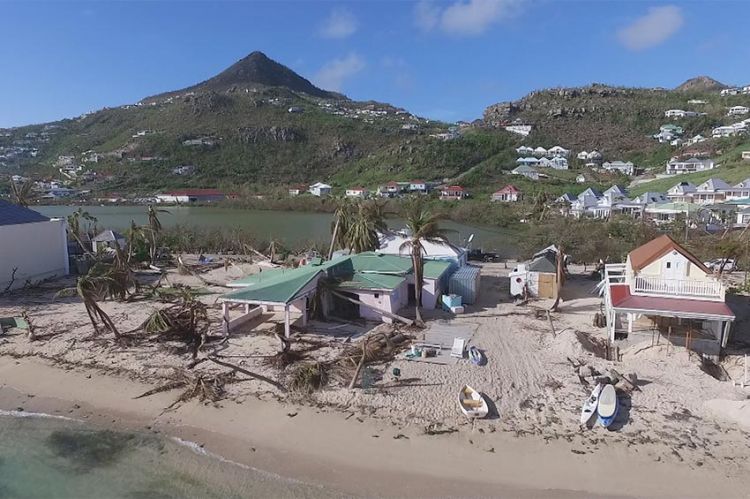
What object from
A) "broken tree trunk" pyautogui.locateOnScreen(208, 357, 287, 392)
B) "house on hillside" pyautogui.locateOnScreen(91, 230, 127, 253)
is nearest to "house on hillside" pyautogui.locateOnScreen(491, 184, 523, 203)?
"house on hillside" pyautogui.locateOnScreen(91, 230, 127, 253)

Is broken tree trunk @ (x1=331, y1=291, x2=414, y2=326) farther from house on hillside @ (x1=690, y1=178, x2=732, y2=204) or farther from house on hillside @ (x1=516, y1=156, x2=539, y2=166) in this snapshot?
house on hillside @ (x1=516, y1=156, x2=539, y2=166)

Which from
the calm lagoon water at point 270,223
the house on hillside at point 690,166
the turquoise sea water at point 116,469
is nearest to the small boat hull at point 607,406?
the turquoise sea water at point 116,469

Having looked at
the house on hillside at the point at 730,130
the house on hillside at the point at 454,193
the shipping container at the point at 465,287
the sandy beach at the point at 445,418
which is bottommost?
the sandy beach at the point at 445,418

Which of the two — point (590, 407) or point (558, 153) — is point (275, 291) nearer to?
point (590, 407)

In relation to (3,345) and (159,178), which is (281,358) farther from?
(159,178)

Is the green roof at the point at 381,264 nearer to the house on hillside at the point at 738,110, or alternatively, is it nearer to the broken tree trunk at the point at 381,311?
the broken tree trunk at the point at 381,311

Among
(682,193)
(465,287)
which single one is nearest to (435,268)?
(465,287)
